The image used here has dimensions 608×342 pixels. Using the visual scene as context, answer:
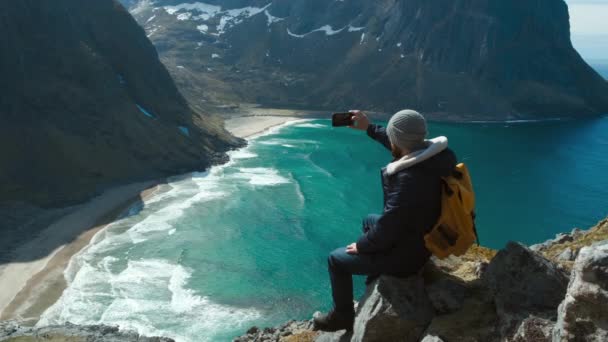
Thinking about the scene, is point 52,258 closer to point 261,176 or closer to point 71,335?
point 71,335

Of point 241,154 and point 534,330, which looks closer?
point 534,330

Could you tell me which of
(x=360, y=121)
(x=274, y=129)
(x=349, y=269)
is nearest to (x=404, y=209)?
(x=349, y=269)

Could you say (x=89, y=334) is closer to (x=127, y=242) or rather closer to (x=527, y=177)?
(x=127, y=242)

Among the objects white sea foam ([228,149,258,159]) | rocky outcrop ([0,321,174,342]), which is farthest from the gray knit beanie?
white sea foam ([228,149,258,159])

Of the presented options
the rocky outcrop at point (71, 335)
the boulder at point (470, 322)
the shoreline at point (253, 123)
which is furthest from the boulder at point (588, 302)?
the shoreline at point (253, 123)

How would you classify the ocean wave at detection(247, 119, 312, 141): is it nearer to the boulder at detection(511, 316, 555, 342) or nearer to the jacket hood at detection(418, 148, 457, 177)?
the jacket hood at detection(418, 148, 457, 177)

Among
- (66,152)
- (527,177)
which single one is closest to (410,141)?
(66,152)
